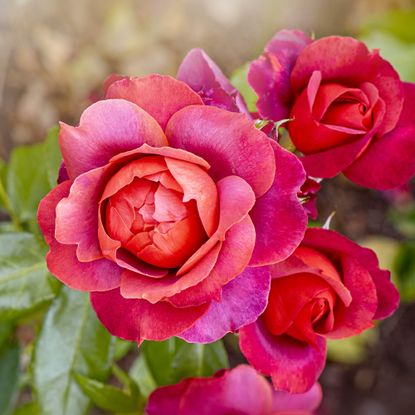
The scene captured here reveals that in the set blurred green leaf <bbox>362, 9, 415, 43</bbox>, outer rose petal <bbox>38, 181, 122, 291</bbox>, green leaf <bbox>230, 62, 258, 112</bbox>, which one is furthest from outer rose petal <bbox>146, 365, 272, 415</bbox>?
blurred green leaf <bbox>362, 9, 415, 43</bbox>

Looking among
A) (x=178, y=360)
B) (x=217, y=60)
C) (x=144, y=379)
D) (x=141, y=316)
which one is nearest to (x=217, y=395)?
(x=178, y=360)

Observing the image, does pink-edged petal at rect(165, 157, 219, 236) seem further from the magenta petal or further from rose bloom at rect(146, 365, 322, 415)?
rose bloom at rect(146, 365, 322, 415)

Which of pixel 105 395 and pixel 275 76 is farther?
pixel 105 395

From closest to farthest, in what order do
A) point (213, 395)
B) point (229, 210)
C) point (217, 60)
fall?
point (229, 210)
point (213, 395)
point (217, 60)

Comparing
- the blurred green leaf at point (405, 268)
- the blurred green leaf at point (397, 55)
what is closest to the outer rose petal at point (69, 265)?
the blurred green leaf at point (397, 55)

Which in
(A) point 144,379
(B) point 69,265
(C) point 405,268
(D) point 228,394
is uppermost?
(B) point 69,265

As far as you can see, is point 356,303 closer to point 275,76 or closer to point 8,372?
point 275,76

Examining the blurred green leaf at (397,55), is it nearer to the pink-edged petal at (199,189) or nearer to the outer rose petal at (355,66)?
the outer rose petal at (355,66)
